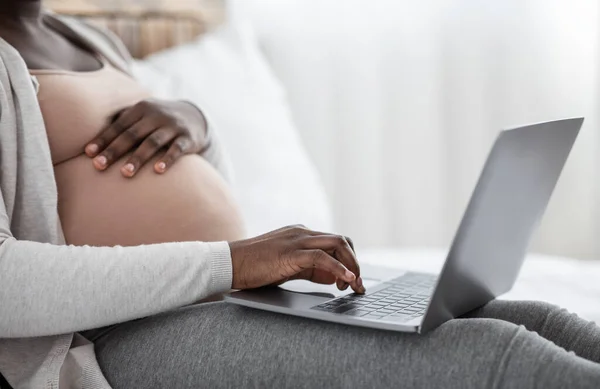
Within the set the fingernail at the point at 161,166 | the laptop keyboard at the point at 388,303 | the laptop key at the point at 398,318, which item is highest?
the fingernail at the point at 161,166

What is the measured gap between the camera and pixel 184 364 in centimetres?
85

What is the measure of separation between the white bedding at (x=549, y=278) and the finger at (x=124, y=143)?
598mm

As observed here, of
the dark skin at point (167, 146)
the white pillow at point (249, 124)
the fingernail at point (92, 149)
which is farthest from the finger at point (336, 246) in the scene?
the white pillow at point (249, 124)

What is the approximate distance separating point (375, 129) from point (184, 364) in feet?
4.81

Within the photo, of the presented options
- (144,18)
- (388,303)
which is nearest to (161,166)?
(388,303)

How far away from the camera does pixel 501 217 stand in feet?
2.70

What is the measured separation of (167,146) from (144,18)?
3.20ft

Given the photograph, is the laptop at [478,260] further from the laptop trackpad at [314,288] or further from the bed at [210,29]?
the bed at [210,29]

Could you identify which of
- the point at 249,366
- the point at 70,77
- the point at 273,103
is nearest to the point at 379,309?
the point at 249,366

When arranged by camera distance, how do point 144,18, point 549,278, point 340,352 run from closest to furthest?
point 340,352, point 549,278, point 144,18

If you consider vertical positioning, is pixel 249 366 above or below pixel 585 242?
above

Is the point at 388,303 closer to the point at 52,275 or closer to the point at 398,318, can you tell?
the point at 398,318

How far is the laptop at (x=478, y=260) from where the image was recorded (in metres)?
0.75

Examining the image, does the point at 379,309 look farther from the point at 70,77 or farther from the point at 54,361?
the point at 70,77
